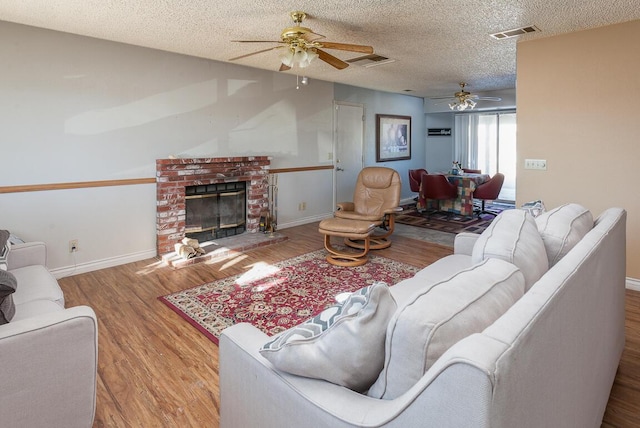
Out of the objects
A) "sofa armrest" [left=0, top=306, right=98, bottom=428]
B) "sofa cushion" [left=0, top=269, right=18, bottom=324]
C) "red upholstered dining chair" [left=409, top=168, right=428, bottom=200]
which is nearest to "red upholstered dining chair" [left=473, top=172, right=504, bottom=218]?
"red upholstered dining chair" [left=409, top=168, right=428, bottom=200]

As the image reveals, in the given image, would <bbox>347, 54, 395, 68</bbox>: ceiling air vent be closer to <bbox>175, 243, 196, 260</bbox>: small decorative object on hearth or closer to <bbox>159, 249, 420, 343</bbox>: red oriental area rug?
<bbox>159, 249, 420, 343</bbox>: red oriental area rug

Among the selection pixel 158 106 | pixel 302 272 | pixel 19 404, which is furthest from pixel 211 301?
pixel 158 106

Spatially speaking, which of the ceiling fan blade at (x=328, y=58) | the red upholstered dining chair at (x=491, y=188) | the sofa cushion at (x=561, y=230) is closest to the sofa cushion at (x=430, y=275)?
the sofa cushion at (x=561, y=230)

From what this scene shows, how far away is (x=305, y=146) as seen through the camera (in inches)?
247

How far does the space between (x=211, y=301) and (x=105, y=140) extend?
218 centimetres

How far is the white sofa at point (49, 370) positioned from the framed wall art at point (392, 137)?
265 inches

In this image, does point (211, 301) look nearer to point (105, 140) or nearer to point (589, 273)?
point (105, 140)

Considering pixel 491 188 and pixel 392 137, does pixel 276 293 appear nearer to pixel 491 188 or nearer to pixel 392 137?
pixel 491 188

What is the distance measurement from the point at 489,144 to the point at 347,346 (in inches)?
349

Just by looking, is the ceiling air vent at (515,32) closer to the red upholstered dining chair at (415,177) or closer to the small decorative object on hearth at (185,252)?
the small decorative object on hearth at (185,252)

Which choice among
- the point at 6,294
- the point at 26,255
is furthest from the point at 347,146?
the point at 6,294

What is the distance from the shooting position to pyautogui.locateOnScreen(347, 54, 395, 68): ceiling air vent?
15.5ft

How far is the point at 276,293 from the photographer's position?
3438 mm

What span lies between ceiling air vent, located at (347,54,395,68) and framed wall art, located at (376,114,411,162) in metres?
2.62
